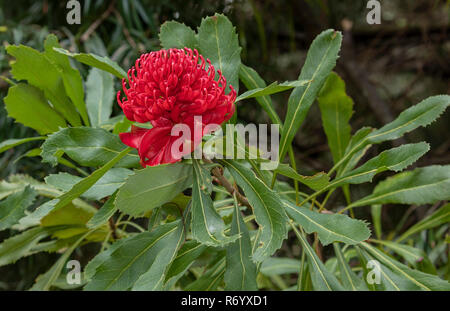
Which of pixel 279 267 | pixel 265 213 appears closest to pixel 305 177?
pixel 265 213

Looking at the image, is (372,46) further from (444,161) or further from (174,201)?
(174,201)

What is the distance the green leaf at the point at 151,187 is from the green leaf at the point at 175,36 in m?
0.16

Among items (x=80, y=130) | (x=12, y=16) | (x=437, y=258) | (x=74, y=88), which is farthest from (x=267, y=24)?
(x=80, y=130)

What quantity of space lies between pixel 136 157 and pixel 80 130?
0.27 ft

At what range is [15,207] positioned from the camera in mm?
604

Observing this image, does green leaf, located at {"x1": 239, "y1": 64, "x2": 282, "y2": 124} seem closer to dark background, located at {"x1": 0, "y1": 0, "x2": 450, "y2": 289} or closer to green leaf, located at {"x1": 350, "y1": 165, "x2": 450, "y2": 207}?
green leaf, located at {"x1": 350, "y1": 165, "x2": 450, "y2": 207}

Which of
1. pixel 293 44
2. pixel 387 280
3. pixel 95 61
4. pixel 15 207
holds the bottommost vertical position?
pixel 387 280

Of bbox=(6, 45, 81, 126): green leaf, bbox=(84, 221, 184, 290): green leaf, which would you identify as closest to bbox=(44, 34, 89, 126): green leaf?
bbox=(6, 45, 81, 126): green leaf

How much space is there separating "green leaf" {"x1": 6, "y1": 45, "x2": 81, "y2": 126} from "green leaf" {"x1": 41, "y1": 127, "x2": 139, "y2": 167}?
139mm

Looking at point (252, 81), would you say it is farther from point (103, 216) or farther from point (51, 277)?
point (51, 277)

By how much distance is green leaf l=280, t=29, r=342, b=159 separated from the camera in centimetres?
58

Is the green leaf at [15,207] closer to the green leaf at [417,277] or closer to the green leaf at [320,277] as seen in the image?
the green leaf at [320,277]

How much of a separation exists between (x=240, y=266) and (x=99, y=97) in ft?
1.21

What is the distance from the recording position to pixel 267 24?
5.16ft
